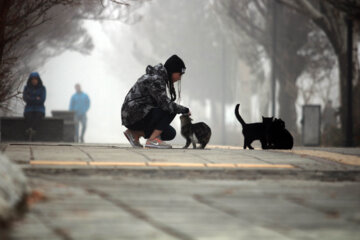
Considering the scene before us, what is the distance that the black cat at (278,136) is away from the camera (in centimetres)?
1181

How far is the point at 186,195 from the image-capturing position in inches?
255

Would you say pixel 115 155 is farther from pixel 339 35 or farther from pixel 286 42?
pixel 286 42

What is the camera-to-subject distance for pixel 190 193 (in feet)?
21.7

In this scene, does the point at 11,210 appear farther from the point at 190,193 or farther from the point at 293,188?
the point at 293,188

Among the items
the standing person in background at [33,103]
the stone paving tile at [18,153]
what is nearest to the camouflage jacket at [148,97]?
the stone paving tile at [18,153]

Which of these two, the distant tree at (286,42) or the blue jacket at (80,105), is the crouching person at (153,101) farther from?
the distant tree at (286,42)

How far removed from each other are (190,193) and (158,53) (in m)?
49.3

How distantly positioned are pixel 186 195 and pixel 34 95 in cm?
1237

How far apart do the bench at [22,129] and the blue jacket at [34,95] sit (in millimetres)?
500

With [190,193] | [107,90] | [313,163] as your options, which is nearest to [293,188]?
[190,193]

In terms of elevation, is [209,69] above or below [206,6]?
below

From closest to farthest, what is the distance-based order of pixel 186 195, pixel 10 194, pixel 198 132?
pixel 10 194
pixel 186 195
pixel 198 132

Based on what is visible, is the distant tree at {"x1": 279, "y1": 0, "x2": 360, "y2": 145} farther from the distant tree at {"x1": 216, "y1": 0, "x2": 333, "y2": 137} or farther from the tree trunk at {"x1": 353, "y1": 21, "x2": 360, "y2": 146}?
the distant tree at {"x1": 216, "y1": 0, "x2": 333, "y2": 137}

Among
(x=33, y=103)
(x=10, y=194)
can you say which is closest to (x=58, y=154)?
(x=10, y=194)
